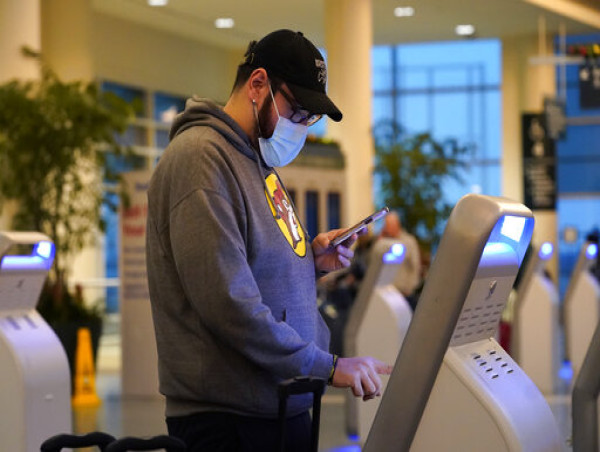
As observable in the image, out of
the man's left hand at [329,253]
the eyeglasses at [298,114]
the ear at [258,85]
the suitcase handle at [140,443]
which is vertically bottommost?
the suitcase handle at [140,443]

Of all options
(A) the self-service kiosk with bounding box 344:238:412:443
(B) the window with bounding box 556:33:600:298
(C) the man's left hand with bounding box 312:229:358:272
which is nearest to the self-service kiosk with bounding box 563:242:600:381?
(A) the self-service kiosk with bounding box 344:238:412:443

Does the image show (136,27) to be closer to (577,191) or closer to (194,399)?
(577,191)

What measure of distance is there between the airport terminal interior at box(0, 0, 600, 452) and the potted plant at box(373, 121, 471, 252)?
0.13ft

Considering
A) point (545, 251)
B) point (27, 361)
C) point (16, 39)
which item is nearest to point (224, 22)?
point (16, 39)

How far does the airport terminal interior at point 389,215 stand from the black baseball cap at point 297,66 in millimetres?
394

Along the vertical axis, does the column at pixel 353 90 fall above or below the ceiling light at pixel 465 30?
below

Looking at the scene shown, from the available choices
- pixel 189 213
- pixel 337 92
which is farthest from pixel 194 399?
pixel 337 92

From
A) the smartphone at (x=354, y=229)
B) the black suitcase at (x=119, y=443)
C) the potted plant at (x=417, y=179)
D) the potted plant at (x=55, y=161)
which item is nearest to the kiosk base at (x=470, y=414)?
the smartphone at (x=354, y=229)

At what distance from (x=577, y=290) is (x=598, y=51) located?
7536mm

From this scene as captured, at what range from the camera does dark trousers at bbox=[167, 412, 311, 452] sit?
8.45ft

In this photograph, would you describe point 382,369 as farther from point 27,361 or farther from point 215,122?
point 27,361

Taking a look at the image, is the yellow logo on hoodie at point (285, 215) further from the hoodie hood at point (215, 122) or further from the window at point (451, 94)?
the window at point (451, 94)

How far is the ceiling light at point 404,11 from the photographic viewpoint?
68.4ft

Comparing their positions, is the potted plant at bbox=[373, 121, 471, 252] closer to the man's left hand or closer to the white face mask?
the man's left hand
